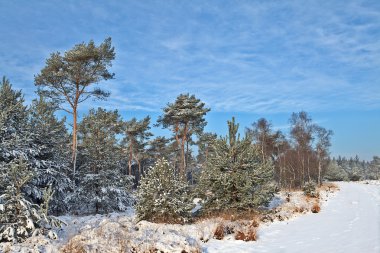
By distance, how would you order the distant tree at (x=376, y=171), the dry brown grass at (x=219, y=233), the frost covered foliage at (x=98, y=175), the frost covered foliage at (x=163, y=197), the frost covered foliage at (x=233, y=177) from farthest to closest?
the distant tree at (x=376, y=171), the frost covered foliage at (x=98, y=175), the frost covered foliage at (x=233, y=177), the frost covered foliage at (x=163, y=197), the dry brown grass at (x=219, y=233)

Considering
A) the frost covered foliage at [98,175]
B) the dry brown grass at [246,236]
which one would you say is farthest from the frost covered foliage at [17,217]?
the frost covered foliage at [98,175]

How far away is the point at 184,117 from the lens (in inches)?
1216

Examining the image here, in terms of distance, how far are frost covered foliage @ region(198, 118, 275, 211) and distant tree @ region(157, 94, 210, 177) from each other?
605 inches

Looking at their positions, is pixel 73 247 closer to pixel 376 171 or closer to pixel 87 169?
pixel 87 169

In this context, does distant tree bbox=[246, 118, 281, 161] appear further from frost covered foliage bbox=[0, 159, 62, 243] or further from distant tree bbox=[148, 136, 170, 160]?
frost covered foliage bbox=[0, 159, 62, 243]

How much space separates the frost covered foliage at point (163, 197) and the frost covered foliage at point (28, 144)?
14.5 feet

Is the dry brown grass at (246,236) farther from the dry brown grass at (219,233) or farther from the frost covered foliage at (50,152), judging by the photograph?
the frost covered foliage at (50,152)

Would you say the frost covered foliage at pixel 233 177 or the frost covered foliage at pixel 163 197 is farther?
the frost covered foliage at pixel 233 177

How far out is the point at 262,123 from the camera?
4347 centimetres

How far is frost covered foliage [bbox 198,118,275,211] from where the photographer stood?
13867mm

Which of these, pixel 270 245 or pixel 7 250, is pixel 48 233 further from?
pixel 270 245

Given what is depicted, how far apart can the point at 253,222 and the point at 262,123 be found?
106 feet

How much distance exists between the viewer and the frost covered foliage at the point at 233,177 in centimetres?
1387

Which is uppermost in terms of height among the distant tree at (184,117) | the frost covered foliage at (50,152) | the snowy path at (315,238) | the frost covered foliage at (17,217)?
the distant tree at (184,117)
